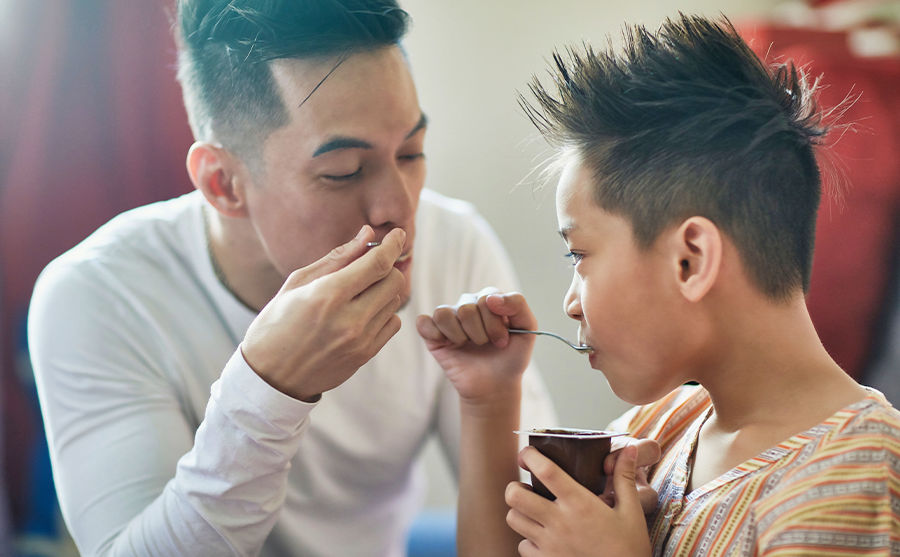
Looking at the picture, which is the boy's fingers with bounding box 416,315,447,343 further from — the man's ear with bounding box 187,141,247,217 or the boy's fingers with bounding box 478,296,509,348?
the man's ear with bounding box 187,141,247,217

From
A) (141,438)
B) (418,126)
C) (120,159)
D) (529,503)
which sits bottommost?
(141,438)

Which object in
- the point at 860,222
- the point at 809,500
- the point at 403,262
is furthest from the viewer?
the point at 860,222

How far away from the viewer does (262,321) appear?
1033 millimetres

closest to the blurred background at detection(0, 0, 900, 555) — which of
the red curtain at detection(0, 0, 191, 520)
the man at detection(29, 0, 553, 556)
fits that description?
the red curtain at detection(0, 0, 191, 520)

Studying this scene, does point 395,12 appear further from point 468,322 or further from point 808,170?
point 808,170

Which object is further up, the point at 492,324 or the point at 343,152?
the point at 343,152

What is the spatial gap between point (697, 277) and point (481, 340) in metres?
0.37

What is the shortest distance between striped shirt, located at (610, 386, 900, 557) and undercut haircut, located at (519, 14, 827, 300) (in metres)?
0.18

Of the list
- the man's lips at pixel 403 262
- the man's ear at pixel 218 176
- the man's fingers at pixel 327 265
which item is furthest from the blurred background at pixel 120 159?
the man's fingers at pixel 327 265

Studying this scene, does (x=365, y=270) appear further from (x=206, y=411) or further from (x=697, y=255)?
(x=697, y=255)

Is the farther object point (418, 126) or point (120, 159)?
point (120, 159)

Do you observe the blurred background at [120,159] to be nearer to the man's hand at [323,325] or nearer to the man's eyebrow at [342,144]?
the man's eyebrow at [342,144]

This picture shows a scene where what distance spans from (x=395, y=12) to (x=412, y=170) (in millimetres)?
245

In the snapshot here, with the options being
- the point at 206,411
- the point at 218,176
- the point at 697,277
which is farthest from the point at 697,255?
the point at 218,176
